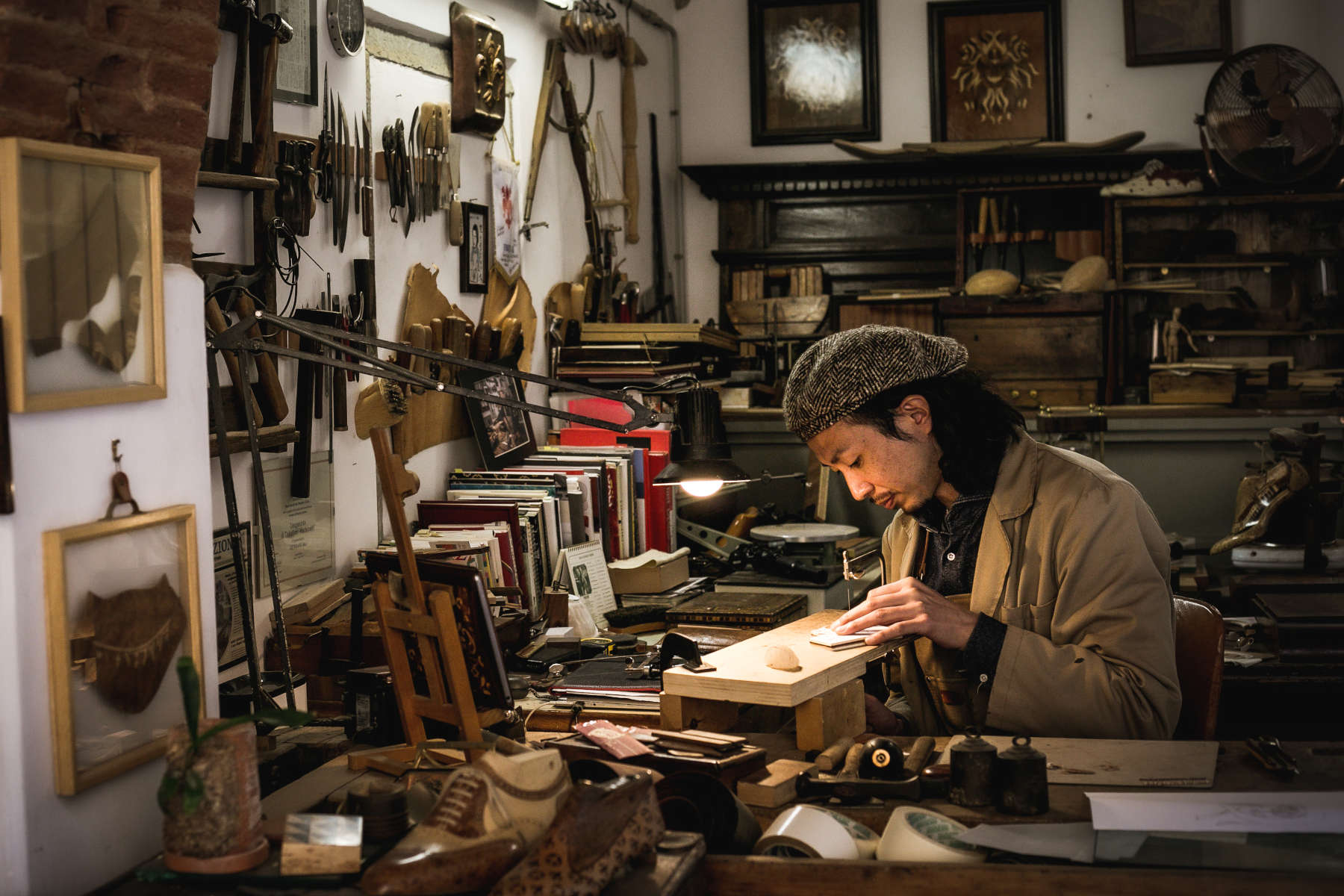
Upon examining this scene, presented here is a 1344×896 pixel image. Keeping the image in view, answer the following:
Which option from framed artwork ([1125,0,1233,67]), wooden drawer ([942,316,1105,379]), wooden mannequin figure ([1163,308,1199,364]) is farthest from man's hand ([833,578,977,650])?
framed artwork ([1125,0,1233,67])

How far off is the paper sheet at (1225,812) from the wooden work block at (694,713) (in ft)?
2.65

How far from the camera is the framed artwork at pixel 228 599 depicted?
2928 mm

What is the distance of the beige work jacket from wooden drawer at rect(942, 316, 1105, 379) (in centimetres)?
432

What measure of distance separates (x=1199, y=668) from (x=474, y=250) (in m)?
2.74

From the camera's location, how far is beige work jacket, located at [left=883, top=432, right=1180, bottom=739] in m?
2.56

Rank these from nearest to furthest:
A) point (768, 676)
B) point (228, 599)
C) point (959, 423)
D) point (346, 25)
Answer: point (768, 676) < point (959, 423) < point (228, 599) < point (346, 25)

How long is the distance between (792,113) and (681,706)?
583cm

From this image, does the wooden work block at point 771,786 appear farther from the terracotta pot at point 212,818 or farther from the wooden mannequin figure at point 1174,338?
the wooden mannequin figure at point 1174,338

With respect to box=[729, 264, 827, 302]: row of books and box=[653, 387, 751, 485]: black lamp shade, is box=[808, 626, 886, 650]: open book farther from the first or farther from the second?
box=[729, 264, 827, 302]: row of books

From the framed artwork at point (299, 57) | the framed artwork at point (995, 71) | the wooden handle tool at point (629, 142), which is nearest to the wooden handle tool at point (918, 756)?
the framed artwork at point (299, 57)

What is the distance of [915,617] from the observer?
2.70 metres

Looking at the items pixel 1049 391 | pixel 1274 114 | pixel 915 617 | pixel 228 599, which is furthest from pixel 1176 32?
pixel 228 599

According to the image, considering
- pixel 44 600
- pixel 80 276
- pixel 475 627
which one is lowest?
pixel 475 627

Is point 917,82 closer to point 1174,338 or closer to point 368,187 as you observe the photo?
point 1174,338
